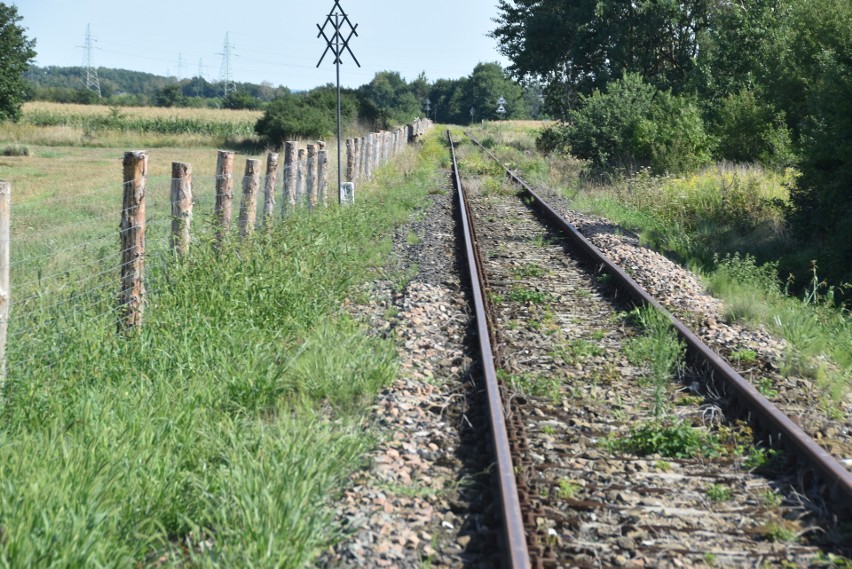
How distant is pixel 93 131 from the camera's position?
52.0 m

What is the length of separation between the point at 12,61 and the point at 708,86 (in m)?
36.4

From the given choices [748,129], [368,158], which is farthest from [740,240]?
[368,158]

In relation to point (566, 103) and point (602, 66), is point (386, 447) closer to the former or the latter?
point (602, 66)

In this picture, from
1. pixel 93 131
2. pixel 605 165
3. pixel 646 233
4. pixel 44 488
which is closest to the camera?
pixel 44 488

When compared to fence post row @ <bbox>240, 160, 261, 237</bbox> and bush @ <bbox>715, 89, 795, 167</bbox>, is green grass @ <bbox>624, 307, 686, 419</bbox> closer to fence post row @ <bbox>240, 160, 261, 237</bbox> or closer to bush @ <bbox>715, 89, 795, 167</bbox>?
fence post row @ <bbox>240, 160, 261, 237</bbox>

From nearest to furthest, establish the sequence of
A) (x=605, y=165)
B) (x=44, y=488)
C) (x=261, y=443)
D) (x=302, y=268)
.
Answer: (x=44, y=488)
(x=261, y=443)
(x=302, y=268)
(x=605, y=165)

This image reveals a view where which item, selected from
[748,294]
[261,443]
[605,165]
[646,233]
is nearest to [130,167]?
[261,443]

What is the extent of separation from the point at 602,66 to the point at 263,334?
109ft

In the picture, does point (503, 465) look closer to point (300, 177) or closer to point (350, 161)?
point (300, 177)

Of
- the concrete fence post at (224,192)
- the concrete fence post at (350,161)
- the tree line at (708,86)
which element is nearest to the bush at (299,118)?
the tree line at (708,86)

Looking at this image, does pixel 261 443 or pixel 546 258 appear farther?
pixel 546 258

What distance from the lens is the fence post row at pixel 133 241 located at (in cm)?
692

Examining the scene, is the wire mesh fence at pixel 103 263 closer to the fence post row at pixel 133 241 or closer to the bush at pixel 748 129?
the fence post row at pixel 133 241

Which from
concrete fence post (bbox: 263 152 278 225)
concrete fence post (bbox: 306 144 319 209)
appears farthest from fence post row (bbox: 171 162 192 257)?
concrete fence post (bbox: 306 144 319 209)
